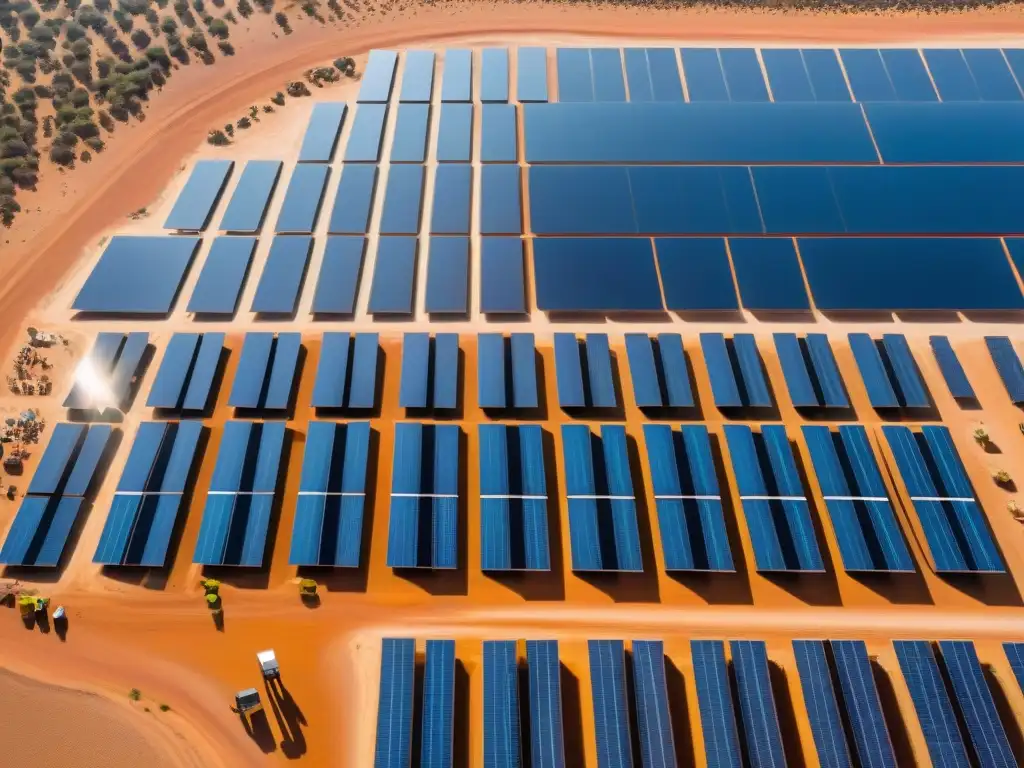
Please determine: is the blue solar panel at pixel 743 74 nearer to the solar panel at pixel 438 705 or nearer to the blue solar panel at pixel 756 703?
the blue solar panel at pixel 756 703

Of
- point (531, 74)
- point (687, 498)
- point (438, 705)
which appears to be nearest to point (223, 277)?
point (438, 705)

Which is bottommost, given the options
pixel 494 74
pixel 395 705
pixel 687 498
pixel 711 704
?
pixel 395 705

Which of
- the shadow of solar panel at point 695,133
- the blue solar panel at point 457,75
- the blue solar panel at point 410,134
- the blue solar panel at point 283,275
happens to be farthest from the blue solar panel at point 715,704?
the blue solar panel at point 457,75

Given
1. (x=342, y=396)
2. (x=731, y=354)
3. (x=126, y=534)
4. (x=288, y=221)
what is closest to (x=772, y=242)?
(x=731, y=354)

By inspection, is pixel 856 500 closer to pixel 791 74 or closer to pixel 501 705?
pixel 501 705

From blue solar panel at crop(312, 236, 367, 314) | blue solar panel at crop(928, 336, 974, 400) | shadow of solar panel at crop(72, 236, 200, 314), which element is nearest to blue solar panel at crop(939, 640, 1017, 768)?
blue solar panel at crop(928, 336, 974, 400)

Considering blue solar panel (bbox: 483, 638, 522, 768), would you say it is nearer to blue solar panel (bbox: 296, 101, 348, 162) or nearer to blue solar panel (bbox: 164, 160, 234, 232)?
blue solar panel (bbox: 164, 160, 234, 232)

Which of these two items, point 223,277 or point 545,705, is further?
point 223,277
